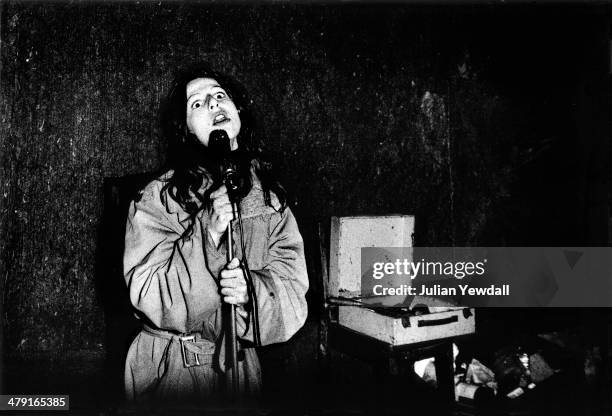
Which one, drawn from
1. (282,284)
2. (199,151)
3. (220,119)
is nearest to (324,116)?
(220,119)

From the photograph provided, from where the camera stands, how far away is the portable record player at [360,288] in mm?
2826

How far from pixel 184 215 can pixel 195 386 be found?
905 millimetres

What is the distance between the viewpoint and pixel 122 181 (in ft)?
9.36

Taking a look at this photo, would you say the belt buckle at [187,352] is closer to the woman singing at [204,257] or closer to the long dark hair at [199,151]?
the woman singing at [204,257]

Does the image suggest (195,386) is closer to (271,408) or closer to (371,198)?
(271,408)

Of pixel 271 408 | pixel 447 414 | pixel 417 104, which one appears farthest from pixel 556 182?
pixel 271 408

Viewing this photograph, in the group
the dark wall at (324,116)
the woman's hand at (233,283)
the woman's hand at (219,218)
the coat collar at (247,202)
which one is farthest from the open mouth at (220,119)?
the woman's hand at (233,283)

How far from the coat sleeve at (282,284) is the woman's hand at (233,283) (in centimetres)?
13

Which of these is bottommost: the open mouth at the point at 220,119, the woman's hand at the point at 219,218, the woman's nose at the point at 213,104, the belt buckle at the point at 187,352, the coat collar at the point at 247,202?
the belt buckle at the point at 187,352

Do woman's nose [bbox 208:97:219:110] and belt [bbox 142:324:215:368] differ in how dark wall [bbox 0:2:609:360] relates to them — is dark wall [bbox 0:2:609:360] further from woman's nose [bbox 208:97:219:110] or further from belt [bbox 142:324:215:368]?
belt [bbox 142:324:215:368]

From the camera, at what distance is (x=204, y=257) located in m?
2.65

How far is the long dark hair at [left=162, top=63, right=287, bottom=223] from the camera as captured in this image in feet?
9.27

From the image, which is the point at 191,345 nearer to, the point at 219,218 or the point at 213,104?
the point at 219,218

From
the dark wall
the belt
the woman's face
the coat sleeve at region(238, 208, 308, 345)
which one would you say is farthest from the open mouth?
the belt
